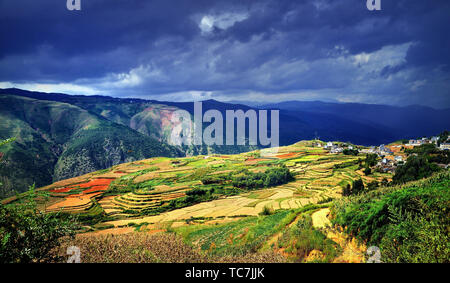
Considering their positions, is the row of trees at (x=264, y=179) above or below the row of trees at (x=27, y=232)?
below

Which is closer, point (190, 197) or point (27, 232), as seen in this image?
point (27, 232)

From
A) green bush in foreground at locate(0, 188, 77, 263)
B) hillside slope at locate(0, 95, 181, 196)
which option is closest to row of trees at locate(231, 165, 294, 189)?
green bush in foreground at locate(0, 188, 77, 263)

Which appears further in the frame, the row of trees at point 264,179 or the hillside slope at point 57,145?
the hillside slope at point 57,145

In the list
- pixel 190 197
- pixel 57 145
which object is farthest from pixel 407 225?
pixel 57 145

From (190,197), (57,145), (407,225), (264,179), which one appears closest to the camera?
(407,225)

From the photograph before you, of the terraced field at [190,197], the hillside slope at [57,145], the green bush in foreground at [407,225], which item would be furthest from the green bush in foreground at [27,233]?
the hillside slope at [57,145]

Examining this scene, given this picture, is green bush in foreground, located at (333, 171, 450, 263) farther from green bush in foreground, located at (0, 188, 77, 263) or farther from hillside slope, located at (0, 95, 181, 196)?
hillside slope, located at (0, 95, 181, 196)

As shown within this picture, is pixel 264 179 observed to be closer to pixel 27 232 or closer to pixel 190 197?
pixel 190 197

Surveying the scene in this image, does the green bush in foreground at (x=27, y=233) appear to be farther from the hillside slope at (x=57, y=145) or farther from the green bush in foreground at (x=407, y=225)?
the hillside slope at (x=57, y=145)
